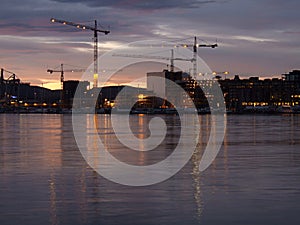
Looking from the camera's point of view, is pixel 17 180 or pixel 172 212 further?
pixel 17 180

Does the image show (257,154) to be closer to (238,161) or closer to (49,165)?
(238,161)

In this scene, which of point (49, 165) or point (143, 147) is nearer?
point (49, 165)

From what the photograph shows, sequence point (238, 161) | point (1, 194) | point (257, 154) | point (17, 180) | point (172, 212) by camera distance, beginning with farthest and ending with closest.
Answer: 1. point (257, 154)
2. point (238, 161)
3. point (17, 180)
4. point (1, 194)
5. point (172, 212)

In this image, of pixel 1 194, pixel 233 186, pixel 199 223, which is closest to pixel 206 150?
pixel 233 186

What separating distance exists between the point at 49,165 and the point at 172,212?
9413 millimetres

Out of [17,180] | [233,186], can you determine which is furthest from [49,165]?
[233,186]

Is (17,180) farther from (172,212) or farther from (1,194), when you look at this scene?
(172,212)

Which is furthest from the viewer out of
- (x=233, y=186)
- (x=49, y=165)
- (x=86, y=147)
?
(x=86, y=147)

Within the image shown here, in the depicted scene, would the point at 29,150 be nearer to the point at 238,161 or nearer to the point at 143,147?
the point at 143,147

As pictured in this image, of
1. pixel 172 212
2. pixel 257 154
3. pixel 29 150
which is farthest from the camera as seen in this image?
pixel 29 150

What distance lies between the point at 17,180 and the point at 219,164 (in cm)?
755

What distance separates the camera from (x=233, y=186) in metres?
15.2

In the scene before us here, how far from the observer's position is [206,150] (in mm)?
27422

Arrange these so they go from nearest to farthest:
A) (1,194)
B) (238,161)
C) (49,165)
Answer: (1,194)
(49,165)
(238,161)
